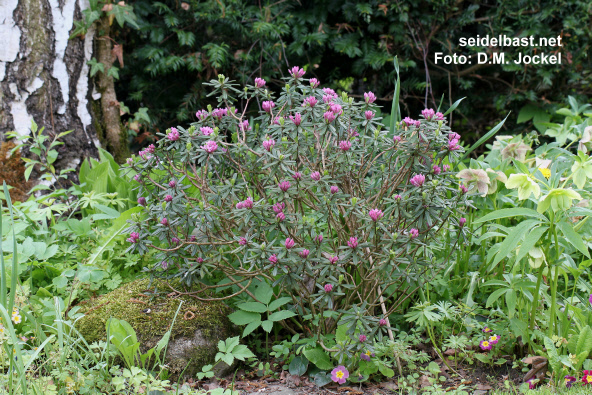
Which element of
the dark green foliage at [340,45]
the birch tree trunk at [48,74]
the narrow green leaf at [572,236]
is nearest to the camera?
the narrow green leaf at [572,236]

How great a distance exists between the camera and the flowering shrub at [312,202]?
1.68 metres

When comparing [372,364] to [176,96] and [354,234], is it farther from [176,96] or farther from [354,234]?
[176,96]

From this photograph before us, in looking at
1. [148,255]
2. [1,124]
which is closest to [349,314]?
[148,255]

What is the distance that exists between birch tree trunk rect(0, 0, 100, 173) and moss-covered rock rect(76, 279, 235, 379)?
1.68 m

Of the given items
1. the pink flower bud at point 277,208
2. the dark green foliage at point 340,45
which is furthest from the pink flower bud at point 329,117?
the dark green foliage at point 340,45

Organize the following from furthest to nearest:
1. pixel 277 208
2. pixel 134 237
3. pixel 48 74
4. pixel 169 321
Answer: pixel 48 74 < pixel 169 321 < pixel 134 237 < pixel 277 208

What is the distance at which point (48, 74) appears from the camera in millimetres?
3240

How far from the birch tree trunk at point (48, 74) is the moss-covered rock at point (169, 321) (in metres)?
1.68

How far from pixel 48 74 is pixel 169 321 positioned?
2.23m

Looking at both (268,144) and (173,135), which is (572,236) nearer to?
(268,144)

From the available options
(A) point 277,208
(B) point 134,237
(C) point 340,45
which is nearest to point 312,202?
(A) point 277,208

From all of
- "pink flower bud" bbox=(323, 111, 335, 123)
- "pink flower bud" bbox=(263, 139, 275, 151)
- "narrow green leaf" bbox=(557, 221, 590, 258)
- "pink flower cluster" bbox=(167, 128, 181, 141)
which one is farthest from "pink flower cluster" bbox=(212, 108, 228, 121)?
"narrow green leaf" bbox=(557, 221, 590, 258)

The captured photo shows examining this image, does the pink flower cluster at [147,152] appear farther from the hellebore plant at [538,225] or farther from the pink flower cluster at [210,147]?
the hellebore plant at [538,225]

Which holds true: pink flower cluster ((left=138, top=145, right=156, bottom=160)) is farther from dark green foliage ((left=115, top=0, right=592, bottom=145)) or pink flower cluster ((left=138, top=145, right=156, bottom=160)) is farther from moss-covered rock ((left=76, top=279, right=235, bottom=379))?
dark green foliage ((left=115, top=0, right=592, bottom=145))
